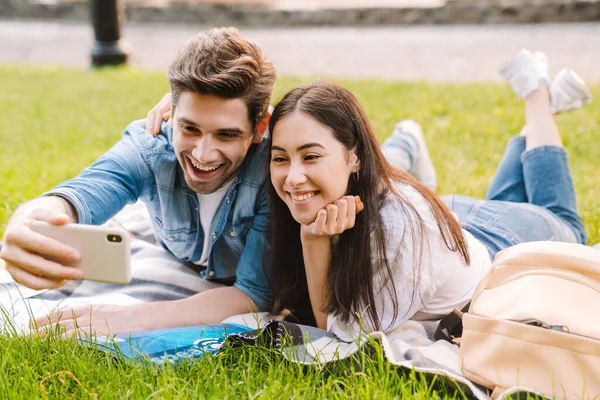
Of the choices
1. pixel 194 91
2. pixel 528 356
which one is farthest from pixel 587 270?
pixel 194 91

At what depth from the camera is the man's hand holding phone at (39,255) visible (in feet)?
7.83

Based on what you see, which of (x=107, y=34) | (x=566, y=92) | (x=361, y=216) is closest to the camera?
(x=361, y=216)

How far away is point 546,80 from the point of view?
4176 mm

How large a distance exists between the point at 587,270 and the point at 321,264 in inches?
35.2

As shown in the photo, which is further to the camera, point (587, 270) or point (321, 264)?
point (321, 264)

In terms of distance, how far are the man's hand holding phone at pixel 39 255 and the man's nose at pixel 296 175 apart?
0.75 m

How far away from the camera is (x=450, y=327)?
2686 millimetres

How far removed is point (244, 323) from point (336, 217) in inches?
25.6

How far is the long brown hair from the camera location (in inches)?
103

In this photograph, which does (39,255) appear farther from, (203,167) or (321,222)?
(321,222)

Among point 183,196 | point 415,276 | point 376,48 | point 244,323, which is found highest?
point 183,196

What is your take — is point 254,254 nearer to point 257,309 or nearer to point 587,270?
point 257,309

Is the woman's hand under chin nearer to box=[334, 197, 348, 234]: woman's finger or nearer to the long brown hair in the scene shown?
box=[334, 197, 348, 234]: woman's finger

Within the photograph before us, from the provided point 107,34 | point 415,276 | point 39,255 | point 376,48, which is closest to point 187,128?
point 39,255
